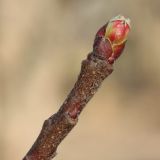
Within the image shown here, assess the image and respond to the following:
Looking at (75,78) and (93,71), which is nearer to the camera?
(93,71)

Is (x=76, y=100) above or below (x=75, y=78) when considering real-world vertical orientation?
below

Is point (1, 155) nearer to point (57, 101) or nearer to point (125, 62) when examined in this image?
point (57, 101)

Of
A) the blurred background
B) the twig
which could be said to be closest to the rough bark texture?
the twig

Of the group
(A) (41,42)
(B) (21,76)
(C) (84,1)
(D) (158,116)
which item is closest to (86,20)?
(C) (84,1)

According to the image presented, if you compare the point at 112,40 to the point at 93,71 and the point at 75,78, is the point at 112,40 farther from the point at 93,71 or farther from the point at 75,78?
the point at 75,78

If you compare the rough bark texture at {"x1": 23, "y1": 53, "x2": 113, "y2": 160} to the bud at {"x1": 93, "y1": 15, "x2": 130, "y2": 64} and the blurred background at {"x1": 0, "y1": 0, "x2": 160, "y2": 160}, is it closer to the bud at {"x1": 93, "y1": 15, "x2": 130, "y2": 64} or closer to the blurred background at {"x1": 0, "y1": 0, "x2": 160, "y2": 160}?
the bud at {"x1": 93, "y1": 15, "x2": 130, "y2": 64}

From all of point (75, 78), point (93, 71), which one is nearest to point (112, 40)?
point (93, 71)
